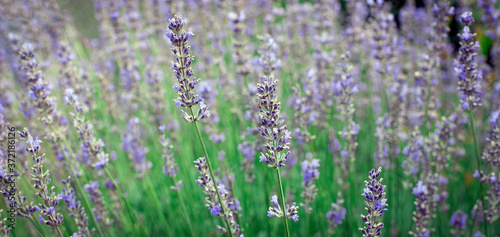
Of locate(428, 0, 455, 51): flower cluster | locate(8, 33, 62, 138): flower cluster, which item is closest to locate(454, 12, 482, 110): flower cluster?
locate(428, 0, 455, 51): flower cluster

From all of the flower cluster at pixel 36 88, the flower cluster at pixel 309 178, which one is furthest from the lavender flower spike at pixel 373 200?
the flower cluster at pixel 36 88

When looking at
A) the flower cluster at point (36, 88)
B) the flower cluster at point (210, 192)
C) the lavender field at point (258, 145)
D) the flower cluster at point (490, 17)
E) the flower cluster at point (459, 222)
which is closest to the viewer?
the flower cluster at point (210, 192)

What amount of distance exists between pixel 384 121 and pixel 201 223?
1873 millimetres

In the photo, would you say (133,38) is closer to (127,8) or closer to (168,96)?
(127,8)

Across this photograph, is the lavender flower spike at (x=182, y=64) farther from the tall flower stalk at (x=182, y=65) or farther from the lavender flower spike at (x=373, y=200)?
the lavender flower spike at (x=373, y=200)

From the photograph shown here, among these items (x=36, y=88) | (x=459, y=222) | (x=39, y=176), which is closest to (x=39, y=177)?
(x=39, y=176)

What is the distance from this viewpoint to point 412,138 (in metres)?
2.65

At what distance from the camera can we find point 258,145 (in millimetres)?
2445

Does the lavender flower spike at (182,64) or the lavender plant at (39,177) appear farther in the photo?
the lavender plant at (39,177)

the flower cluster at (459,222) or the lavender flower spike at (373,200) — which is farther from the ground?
the lavender flower spike at (373,200)

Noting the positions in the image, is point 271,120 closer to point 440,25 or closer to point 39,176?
point 39,176

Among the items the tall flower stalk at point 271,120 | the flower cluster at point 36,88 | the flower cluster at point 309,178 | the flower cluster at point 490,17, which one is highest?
the flower cluster at point 490,17

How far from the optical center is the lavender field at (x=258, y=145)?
1.86 m

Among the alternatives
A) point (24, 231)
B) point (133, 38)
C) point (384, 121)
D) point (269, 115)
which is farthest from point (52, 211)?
point (133, 38)
